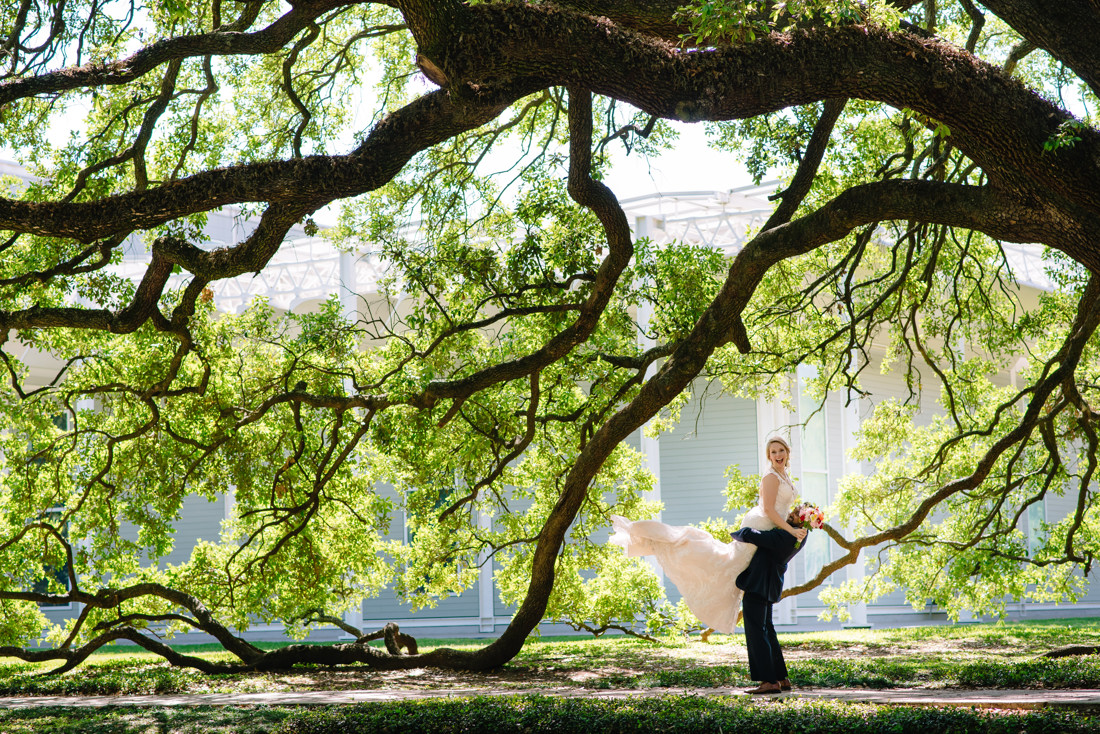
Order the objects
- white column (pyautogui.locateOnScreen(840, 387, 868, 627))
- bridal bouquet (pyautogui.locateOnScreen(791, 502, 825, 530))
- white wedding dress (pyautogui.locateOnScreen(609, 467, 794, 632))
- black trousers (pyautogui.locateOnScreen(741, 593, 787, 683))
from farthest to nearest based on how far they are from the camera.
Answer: white column (pyautogui.locateOnScreen(840, 387, 868, 627)) → white wedding dress (pyautogui.locateOnScreen(609, 467, 794, 632)) → bridal bouquet (pyautogui.locateOnScreen(791, 502, 825, 530)) → black trousers (pyautogui.locateOnScreen(741, 593, 787, 683))

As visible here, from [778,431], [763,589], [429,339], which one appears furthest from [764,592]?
[778,431]

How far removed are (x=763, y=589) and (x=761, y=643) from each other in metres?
0.41

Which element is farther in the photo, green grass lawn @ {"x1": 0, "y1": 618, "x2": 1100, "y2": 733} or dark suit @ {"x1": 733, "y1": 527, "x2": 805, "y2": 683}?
dark suit @ {"x1": 733, "y1": 527, "x2": 805, "y2": 683}

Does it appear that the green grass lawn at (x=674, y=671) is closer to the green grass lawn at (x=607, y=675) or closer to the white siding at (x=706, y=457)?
the green grass lawn at (x=607, y=675)

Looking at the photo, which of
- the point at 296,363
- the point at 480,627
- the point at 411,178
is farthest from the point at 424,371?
the point at 480,627

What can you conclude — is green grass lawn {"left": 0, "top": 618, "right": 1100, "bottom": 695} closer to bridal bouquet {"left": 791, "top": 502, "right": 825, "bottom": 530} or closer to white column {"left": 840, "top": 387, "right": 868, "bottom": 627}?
bridal bouquet {"left": 791, "top": 502, "right": 825, "bottom": 530}

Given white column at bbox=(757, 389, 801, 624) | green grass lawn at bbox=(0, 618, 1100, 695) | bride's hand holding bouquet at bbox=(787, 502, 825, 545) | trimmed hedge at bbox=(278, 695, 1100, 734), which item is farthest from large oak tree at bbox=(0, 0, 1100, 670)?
white column at bbox=(757, 389, 801, 624)

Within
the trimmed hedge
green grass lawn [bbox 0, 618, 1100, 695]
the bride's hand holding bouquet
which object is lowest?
green grass lawn [bbox 0, 618, 1100, 695]

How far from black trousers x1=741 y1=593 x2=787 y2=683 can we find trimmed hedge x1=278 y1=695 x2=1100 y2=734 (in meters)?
0.83

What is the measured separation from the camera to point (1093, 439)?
35.1 feet

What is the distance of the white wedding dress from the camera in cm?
Answer: 740

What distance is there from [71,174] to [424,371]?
13.9 ft

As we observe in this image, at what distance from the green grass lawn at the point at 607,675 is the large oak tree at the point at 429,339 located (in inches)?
22.3

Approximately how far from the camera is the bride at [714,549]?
23.7 feet
